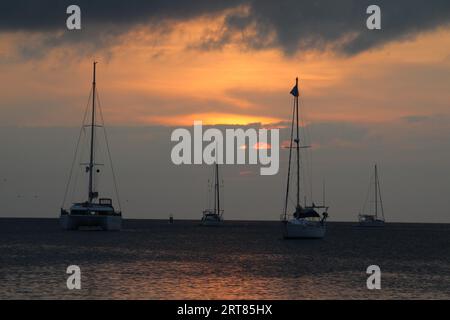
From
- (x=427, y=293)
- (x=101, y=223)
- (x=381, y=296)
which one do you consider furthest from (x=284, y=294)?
(x=101, y=223)

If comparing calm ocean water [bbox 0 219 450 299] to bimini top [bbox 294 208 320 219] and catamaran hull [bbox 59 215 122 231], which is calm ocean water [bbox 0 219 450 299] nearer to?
bimini top [bbox 294 208 320 219]

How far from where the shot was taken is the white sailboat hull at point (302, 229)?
111750 millimetres

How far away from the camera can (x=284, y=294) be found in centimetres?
5212

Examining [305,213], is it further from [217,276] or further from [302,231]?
[217,276]

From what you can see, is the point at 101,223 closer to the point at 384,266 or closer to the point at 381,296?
the point at 384,266

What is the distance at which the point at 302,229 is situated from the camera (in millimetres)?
112438

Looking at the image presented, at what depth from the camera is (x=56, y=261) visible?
7894cm

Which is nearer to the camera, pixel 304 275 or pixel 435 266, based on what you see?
pixel 304 275

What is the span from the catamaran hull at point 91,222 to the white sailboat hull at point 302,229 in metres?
60.4

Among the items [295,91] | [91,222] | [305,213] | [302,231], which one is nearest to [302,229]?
[302,231]

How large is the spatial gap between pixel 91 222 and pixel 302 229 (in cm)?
6441

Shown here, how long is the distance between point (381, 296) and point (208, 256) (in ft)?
147

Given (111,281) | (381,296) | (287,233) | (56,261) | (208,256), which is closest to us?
(381,296)
